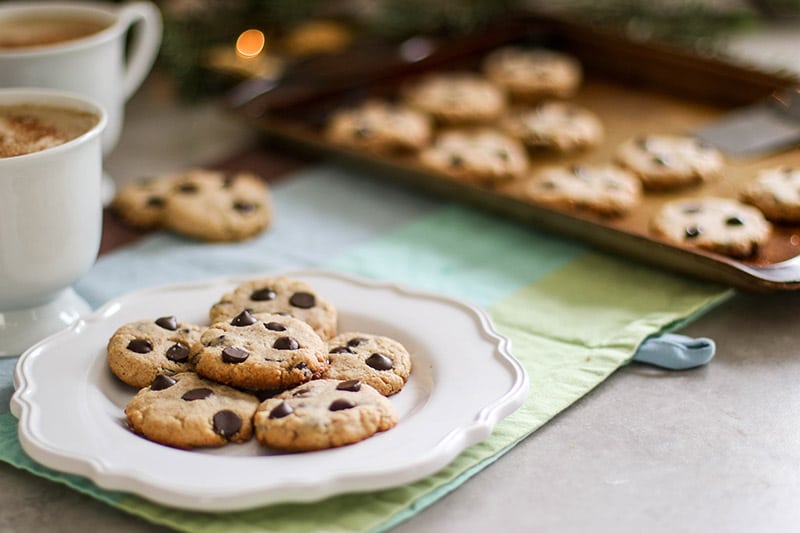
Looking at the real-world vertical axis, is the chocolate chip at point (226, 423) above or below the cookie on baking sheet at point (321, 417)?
below

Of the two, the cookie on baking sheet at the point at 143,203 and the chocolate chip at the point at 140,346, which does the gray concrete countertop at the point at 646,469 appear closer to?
the chocolate chip at the point at 140,346

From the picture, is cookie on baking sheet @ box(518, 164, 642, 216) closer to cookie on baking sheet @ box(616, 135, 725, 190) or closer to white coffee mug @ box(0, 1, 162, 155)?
cookie on baking sheet @ box(616, 135, 725, 190)

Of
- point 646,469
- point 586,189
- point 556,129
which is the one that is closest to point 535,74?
point 556,129

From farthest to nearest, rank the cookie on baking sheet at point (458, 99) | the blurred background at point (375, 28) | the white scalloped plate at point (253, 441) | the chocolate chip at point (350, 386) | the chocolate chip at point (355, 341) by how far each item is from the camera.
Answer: the blurred background at point (375, 28) → the cookie on baking sheet at point (458, 99) → the chocolate chip at point (355, 341) → the chocolate chip at point (350, 386) → the white scalloped plate at point (253, 441)

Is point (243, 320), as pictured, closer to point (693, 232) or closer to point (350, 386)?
point (350, 386)

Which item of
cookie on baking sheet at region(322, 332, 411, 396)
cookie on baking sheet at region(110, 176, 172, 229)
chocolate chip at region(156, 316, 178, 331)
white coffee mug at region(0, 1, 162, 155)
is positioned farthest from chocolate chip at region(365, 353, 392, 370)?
white coffee mug at region(0, 1, 162, 155)

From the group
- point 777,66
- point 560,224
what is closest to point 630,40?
point 777,66

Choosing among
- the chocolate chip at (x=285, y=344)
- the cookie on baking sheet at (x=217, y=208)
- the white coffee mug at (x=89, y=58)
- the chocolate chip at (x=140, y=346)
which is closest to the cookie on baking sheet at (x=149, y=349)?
the chocolate chip at (x=140, y=346)

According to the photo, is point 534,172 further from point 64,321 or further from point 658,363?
point 64,321
